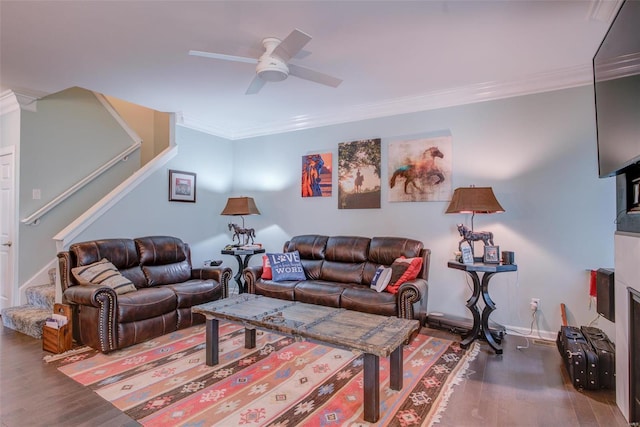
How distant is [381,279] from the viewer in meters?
3.48

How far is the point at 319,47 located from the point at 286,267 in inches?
95.3

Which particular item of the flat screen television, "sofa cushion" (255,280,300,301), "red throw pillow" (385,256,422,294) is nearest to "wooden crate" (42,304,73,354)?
"sofa cushion" (255,280,300,301)

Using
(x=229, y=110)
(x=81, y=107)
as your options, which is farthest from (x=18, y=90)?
(x=229, y=110)

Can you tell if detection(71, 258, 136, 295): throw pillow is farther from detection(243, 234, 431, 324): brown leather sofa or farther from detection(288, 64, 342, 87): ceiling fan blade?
detection(288, 64, 342, 87): ceiling fan blade

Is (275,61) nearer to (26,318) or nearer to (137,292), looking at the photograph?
(137,292)

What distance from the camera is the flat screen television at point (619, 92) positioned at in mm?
1663

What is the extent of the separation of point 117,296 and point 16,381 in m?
0.86

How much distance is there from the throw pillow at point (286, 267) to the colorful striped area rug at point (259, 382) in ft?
2.90

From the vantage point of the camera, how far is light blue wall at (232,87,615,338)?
3256mm

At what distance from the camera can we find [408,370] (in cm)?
268

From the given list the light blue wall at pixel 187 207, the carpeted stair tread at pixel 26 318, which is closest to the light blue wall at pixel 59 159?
the carpeted stair tread at pixel 26 318

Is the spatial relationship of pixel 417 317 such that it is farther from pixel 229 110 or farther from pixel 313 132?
pixel 229 110

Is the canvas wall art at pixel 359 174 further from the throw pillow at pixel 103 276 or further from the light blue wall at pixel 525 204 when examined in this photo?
the throw pillow at pixel 103 276

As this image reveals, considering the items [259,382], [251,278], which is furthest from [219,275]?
[259,382]
